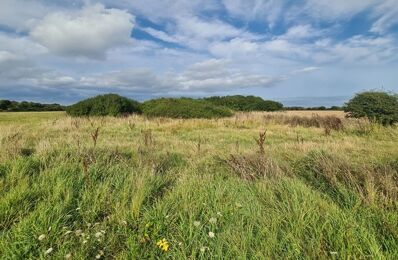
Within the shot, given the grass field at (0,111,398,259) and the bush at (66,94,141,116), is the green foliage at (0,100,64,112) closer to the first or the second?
the bush at (66,94,141,116)

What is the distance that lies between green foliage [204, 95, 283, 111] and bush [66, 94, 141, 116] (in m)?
19.4

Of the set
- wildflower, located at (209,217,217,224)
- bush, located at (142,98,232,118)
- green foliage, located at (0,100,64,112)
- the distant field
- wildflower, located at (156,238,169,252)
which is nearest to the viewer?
wildflower, located at (156,238,169,252)

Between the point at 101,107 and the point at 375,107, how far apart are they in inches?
952

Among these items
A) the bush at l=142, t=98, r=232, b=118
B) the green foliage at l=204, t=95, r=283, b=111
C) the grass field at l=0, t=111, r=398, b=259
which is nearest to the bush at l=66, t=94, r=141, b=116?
the bush at l=142, t=98, r=232, b=118

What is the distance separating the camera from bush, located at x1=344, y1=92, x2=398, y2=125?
17.0 metres

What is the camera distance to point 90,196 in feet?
14.0

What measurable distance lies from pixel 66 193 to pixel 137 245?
166 cm

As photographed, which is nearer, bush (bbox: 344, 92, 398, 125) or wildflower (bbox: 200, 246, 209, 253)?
wildflower (bbox: 200, 246, 209, 253)

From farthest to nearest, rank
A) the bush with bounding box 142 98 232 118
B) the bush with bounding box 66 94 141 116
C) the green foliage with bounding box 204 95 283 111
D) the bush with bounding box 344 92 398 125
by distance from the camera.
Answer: the green foliage with bounding box 204 95 283 111 < the bush with bounding box 66 94 141 116 < the bush with bounding box 142 98 232 118 < the bush with bounding box 344 92 398 125

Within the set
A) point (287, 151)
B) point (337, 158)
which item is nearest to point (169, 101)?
point (287, 151)

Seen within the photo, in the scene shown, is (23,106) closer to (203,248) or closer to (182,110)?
(182,110)

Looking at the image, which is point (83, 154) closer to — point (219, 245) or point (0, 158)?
point (0, 158)

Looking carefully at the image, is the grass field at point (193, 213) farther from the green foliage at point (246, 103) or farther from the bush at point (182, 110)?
the green foliage at point (246, 103)

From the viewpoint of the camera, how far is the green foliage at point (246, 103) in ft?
163
